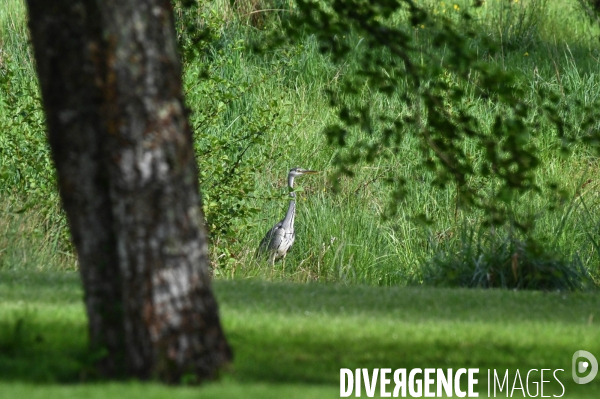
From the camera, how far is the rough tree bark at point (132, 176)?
4176 mm

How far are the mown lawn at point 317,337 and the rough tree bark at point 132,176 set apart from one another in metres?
0.21

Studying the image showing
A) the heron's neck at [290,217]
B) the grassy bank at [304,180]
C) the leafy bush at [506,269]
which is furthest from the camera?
the heron's neck at [290,217]

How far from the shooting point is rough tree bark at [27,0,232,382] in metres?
4.18

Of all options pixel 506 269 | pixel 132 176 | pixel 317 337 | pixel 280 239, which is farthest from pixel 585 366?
pixel 280 239

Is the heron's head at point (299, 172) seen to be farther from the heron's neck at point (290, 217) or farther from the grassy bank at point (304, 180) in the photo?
the heron's neck at point (290, 217)

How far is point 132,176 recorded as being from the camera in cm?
417

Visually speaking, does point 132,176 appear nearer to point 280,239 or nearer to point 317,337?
point 317,337

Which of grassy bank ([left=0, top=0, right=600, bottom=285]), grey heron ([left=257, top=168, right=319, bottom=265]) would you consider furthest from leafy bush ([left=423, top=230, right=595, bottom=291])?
grey heron ([left=257, top=168, right=319, bottom=265])

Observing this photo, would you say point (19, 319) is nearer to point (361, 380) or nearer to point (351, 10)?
point (361, 380)

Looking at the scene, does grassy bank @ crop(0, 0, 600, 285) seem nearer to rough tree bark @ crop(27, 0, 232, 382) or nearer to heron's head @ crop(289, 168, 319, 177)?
heron's head @ crop(289, 168, 319, 177)

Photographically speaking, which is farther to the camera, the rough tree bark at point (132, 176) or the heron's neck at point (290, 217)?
the heron's neck at point (290, 217)

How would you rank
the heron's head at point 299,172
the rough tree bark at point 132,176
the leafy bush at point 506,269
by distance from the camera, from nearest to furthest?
the rough tree bark at point 132,176
the leafy bush at point 506,269
the heron's head at point 299,172

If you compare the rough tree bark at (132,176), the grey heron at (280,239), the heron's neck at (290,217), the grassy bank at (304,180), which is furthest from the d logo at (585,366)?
the heron's neck at (290,217)

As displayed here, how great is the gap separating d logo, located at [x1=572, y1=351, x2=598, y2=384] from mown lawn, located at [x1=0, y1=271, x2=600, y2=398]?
4 centimetres
